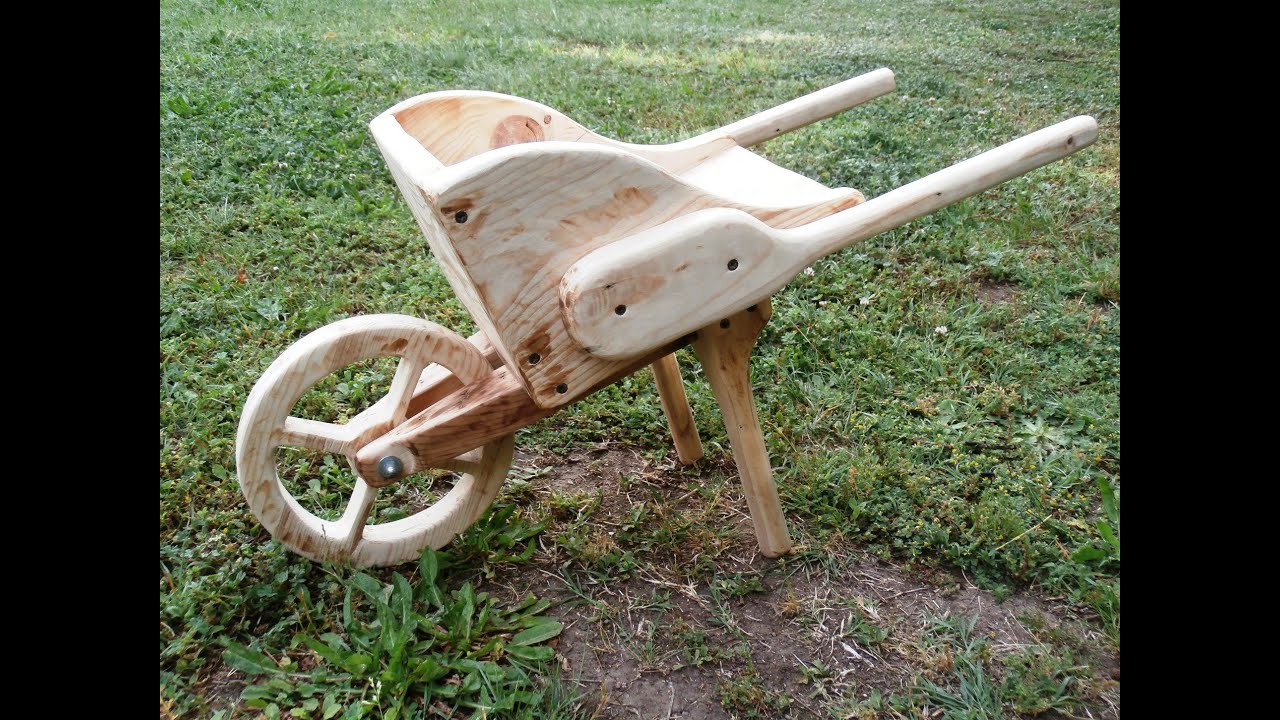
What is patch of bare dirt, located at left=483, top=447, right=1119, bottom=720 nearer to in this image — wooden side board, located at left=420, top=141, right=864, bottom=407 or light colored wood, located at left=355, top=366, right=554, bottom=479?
light colored wood, located at left=355, top=366, right=554, bottom=479

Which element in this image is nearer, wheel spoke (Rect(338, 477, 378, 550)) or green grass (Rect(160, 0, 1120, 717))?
wheel spoke (Rect(338, 477, 378, 550))

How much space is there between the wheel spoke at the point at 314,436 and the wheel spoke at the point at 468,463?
23 centimetres

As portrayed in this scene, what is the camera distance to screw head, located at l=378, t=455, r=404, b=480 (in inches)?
71.1

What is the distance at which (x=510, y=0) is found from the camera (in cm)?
759

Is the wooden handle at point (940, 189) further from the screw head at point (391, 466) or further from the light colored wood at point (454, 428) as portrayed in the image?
the screw head at point (391, 466)

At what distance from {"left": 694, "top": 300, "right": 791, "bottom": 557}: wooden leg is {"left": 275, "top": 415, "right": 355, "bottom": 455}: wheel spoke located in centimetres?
78

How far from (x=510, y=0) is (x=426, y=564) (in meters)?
6.67

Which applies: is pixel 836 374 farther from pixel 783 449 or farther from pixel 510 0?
pixel 510 0

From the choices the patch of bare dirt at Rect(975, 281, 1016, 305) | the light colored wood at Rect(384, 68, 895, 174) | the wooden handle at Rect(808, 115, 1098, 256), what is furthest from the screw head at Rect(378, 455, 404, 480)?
the patch of bare dirt at Rect(975, 281, 1016, 305)

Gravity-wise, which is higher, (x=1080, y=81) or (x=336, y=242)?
(x=336, y=242)

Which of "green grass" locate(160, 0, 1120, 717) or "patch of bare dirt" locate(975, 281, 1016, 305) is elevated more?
"green grass" locate(160, 0, 1120, 717)

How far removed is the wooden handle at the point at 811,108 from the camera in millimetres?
2301

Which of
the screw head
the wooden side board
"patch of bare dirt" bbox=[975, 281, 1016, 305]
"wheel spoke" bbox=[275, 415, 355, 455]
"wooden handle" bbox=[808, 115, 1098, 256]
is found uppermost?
the wooden side board

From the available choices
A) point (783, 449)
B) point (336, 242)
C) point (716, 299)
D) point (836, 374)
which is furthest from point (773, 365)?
point (336, 242)
